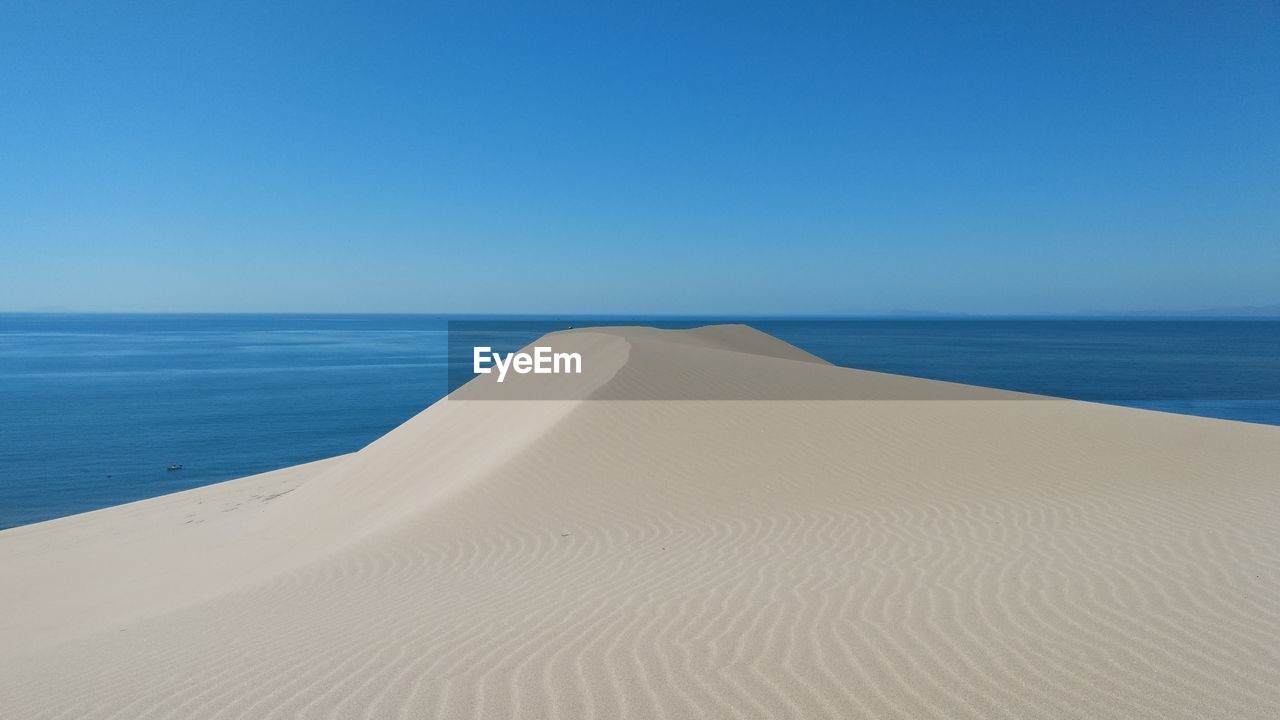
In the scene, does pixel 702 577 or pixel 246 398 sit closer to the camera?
pixel 702 577

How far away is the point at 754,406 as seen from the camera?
1390 cm

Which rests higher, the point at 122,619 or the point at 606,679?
the point at 606,679

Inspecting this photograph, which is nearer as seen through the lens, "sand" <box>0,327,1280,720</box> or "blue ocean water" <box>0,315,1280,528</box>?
"sand" <box>0,327,1280,720</box>

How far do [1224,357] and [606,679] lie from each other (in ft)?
230

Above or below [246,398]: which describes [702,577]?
above

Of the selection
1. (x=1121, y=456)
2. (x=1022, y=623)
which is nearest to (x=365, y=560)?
(x=1022, y=623)

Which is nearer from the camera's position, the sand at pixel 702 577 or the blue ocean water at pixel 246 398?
the sand at pixel 702 577

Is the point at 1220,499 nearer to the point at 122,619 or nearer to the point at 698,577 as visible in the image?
the point at 698,577

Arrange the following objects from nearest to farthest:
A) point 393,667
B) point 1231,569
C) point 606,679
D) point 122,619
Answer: point 606,679 < point 393,667 < point 1231,569 < point 122,619

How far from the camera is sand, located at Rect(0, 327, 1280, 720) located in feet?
12.3

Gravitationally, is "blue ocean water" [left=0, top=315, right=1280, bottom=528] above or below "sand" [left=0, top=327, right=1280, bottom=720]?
below

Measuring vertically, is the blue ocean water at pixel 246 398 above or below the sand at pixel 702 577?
below

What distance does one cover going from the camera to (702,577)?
5891mm

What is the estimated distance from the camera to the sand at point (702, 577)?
148 inches
